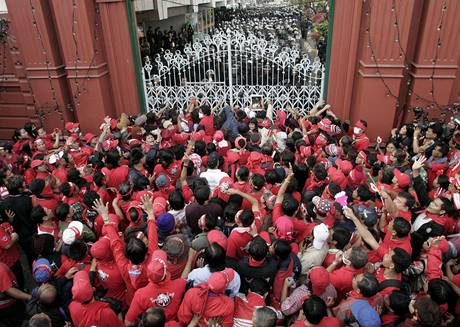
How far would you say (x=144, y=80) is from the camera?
7.64 meters

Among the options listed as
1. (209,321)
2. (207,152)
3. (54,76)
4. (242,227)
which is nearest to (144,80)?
(54,76)

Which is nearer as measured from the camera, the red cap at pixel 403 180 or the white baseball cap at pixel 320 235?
the white baseball cap at pixel 320 235

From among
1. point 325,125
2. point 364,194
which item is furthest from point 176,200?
point 325,125

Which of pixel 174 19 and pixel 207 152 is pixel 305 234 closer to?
pixel 207 152

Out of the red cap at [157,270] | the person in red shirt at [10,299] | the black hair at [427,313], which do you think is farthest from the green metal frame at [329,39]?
the person in red shirt at [10,299]

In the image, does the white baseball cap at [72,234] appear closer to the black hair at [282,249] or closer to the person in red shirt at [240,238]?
the person in red shirt at [240,238]

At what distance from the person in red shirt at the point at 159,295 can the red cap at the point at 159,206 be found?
964mm

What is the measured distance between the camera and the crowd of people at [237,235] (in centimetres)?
258

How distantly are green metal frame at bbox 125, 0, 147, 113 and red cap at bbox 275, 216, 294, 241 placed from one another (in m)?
5.38

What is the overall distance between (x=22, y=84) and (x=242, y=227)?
665 cm

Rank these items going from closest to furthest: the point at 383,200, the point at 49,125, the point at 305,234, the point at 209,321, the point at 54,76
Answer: the point at 209,321, the point at 305,234, the point at 383,200, the point at 54,76, the point at 49,125

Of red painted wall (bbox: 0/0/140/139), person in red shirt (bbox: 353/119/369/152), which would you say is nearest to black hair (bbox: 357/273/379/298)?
person in red shirt (bbox: 353/119/369/152)

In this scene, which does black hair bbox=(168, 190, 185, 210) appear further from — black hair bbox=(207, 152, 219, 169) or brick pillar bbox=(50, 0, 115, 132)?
brick pillar bbox=(50, 0, 115, 132)

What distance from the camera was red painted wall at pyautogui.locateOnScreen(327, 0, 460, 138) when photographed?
19.4 feet
